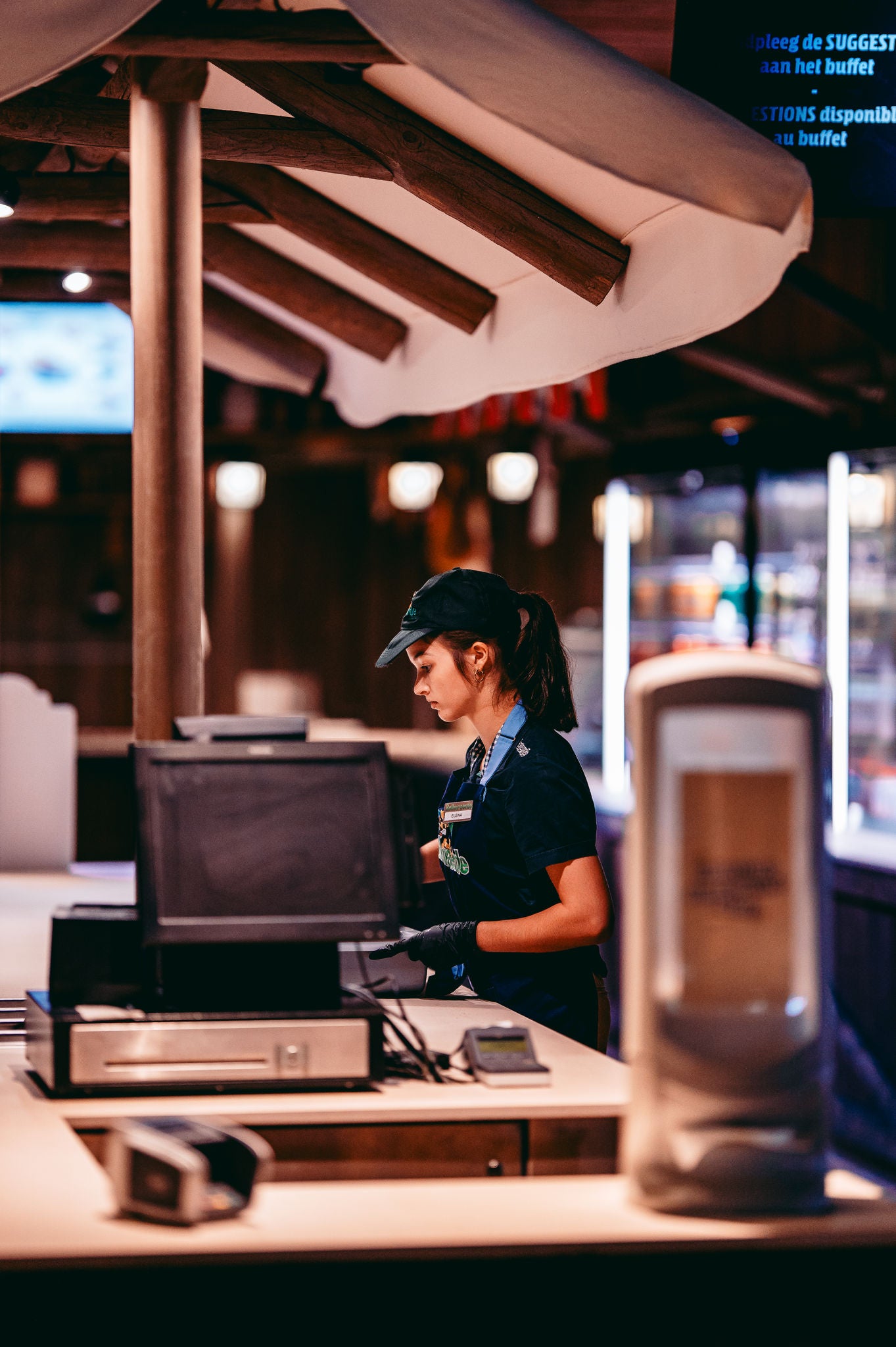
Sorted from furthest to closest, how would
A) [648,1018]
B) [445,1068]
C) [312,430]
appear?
[312,430] < [445,1068] < [648,1018]

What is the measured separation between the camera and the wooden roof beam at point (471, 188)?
305cm

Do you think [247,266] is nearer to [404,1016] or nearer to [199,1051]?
[404,1016]

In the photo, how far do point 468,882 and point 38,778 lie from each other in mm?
2426

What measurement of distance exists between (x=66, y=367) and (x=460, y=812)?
602 cm

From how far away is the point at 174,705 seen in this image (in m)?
3.47

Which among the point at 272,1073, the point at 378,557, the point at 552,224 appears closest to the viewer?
the point at 272,1073

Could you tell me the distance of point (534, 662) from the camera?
2.87 metres

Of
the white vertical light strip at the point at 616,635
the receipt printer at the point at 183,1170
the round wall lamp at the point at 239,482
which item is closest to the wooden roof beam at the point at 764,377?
the white vertical light strip at the point at 616,635

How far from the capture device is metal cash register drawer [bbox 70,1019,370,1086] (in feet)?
6.61

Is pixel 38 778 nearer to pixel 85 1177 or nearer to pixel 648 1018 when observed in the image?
pixel 85 1177

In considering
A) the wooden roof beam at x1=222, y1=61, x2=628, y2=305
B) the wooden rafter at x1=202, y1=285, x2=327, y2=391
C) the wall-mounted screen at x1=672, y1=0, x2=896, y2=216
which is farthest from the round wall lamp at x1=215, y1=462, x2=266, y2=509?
the wall-mounted screen at x1=672, y1=0, x2=896, y2=216

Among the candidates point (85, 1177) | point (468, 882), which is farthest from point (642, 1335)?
point (468, 882)

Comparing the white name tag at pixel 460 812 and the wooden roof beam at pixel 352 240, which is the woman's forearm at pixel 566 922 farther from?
the wooden roof beam at pixel 352 240

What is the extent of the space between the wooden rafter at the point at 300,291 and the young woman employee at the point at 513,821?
182 centimetres
